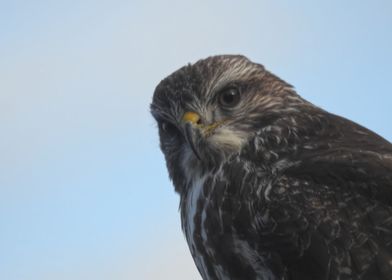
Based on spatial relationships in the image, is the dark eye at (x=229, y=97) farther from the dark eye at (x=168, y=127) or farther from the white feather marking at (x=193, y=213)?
the white feather marking at (x=193, y=213)

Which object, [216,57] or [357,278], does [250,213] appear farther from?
[216,57]

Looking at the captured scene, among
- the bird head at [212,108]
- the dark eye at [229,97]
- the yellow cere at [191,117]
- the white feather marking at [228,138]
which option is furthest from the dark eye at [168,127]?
the white feather marking at [228,138]

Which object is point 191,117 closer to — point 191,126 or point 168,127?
point 191,126

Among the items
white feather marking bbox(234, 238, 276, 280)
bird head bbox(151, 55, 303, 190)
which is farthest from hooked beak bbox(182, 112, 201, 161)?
white feather marking bbox(234, 238, 276, 280)

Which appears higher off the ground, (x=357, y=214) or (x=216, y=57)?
(x=216, y=57)

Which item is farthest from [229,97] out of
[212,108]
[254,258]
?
[254,258]

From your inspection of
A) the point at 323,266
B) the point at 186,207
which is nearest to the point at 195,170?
the point at 186,207
